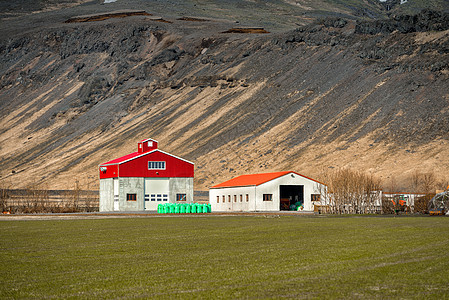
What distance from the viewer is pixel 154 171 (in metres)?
61.1

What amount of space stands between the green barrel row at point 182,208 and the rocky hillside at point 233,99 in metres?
23.9

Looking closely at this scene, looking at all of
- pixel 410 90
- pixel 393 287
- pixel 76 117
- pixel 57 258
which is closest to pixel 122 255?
pixel 57 258

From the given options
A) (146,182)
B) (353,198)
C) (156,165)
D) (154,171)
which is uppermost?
(156,165)

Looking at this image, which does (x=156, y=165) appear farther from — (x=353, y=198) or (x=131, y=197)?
(x=353, y=198)

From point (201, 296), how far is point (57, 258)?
24.1ft

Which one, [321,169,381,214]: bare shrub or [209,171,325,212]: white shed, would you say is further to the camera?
[209,171,325,212]: white shed

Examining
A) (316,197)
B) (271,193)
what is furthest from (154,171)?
(316,197)

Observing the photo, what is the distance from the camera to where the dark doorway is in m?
60.5

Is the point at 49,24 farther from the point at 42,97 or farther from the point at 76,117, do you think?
the point at 76,117

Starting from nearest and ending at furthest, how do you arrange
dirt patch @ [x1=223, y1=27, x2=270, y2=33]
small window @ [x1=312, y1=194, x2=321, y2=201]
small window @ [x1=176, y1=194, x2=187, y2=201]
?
small window @ [x1=312, y1=194, x2=321, y2=201]
small window @ [x1=176, y1=194, x2=187, y2=201]
dirt patch @ [x1=223, y1=27, x2=270, y2=33]

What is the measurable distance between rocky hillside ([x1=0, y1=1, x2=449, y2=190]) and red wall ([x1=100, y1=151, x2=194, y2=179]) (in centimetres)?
2041

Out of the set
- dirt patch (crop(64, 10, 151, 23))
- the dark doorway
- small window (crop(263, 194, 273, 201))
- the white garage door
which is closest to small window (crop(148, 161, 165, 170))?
the white garage door

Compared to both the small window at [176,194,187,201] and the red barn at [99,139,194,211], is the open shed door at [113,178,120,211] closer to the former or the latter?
the red barn at [99,139,194,211]

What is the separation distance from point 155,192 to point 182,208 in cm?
681
